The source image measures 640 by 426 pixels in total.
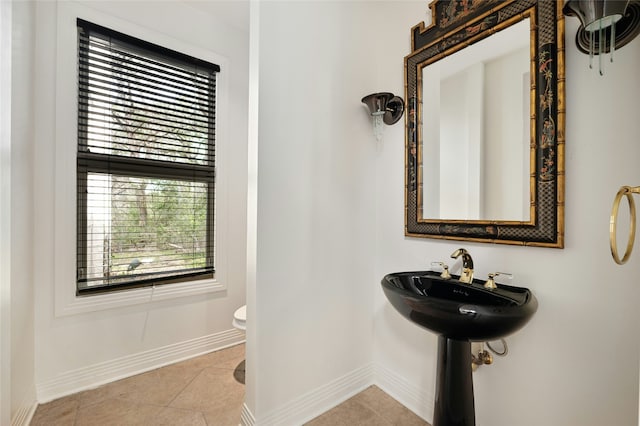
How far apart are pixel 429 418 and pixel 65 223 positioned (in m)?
2.46

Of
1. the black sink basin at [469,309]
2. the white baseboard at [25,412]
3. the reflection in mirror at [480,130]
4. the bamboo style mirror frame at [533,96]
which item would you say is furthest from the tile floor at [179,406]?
the reflection in mirror at [480,130]

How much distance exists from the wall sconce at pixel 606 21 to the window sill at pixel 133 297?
252 cm

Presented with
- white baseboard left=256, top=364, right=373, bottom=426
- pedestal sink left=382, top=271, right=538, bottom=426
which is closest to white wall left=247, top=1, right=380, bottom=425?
white baseboard left=256, top=364, right=373, bottom=426

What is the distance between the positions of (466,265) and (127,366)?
230cm

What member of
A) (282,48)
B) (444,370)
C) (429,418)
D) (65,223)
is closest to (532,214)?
(444,370)

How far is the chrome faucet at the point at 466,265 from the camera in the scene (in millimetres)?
1265

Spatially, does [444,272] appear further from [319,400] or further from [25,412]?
[25,412]

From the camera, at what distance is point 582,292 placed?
104 cm

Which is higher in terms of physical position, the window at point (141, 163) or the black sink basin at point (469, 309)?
the window at point (141, 163)

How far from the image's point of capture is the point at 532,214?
1153 millimetres

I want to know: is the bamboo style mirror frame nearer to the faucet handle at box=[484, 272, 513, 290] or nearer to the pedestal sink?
the faucet handle at box=[484, 272, 513, 290]

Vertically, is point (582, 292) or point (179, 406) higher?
point (582, 292)

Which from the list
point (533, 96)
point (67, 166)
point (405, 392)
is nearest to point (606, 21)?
point (533, 96)

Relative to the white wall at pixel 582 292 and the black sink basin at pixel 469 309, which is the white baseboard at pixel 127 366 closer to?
the black sink basin at pixel 469 309
